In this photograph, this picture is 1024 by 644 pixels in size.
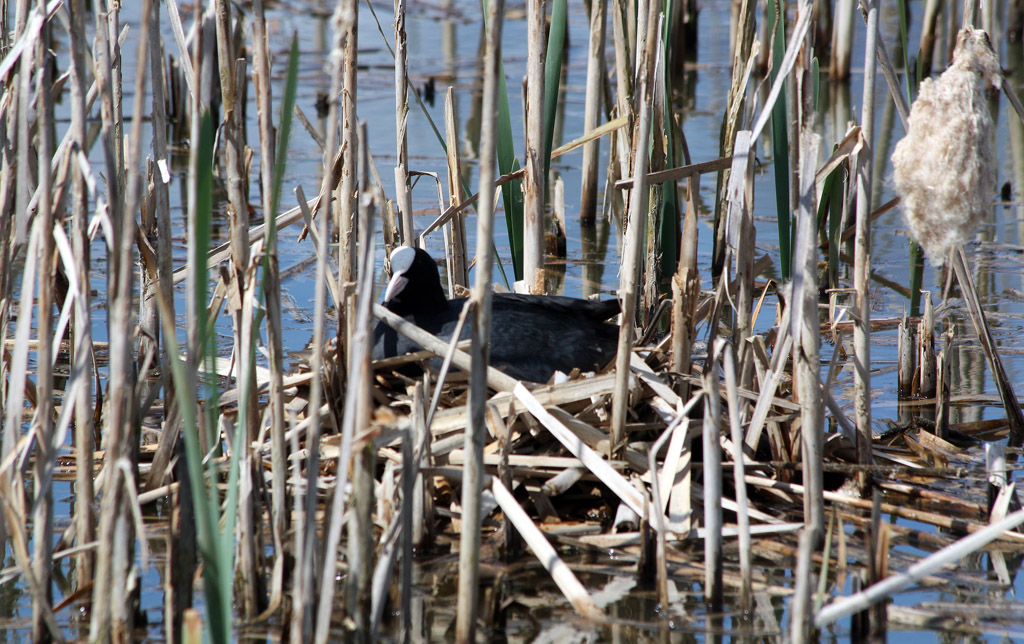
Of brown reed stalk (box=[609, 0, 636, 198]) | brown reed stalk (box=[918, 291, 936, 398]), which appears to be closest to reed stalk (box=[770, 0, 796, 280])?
brown reed stalk (box=[609, 0, 636, 198])

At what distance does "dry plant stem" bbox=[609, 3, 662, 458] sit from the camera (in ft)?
7.60

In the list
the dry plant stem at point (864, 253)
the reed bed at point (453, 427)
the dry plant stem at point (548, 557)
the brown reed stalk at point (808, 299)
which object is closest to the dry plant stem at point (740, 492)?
the reed bed at point (453, 427)

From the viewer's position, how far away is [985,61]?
2061 mm

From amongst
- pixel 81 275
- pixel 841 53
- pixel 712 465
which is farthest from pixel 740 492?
pixel 841 53

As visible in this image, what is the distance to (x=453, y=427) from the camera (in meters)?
2.62

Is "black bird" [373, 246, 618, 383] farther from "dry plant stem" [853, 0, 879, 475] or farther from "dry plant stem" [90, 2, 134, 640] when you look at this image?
"dry plant stem" [90, 2, 134, 640]

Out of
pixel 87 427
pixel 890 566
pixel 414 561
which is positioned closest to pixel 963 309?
pixel 890 566

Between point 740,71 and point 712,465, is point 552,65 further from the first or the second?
point 712,465

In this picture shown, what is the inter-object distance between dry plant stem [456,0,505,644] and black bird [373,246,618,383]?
110cm

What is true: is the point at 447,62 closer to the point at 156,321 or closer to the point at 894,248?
the point at 894,248

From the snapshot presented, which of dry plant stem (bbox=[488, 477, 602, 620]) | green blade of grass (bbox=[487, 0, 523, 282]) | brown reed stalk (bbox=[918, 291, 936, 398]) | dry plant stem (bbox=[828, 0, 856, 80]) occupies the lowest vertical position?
dry plant stem (bbox=[488, 477, 602, 620])

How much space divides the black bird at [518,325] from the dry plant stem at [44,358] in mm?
1174

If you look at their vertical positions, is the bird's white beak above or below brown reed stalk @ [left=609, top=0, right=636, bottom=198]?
below

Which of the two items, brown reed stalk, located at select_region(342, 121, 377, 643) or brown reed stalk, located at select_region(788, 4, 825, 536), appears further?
brown reed stalk, located at select_region(788, 4, 825, 536)
